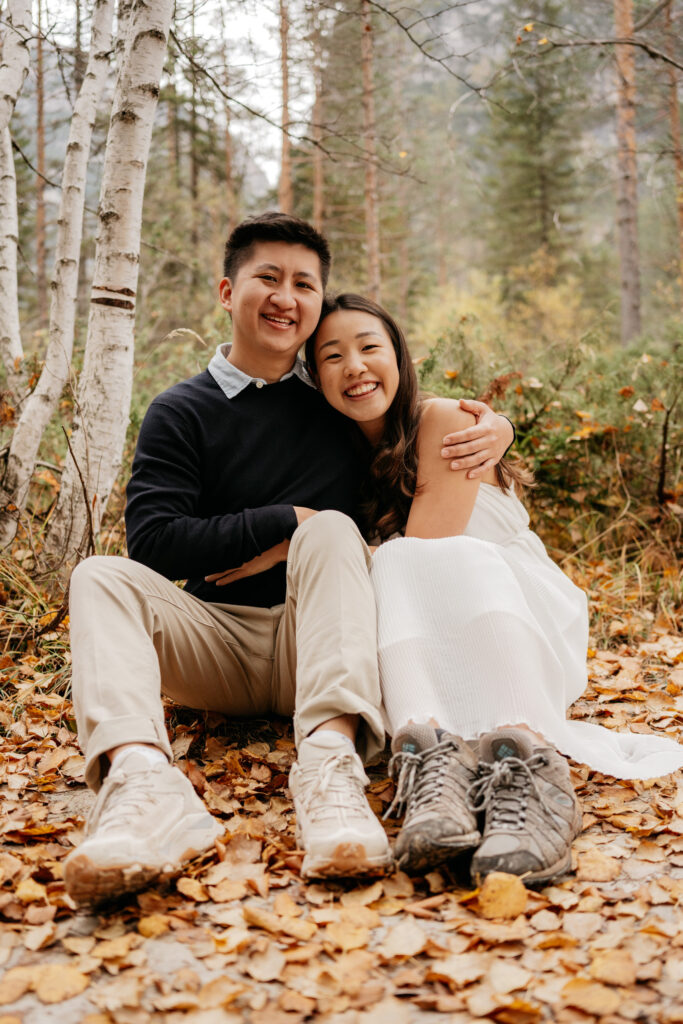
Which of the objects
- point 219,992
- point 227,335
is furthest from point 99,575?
point 227,335

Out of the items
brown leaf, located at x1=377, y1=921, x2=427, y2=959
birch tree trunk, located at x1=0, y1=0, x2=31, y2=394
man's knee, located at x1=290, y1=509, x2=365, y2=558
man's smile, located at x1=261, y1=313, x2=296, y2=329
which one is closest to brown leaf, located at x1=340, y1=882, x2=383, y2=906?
brown leaf, located at x1=377, y1=921, x2=427, y2=959

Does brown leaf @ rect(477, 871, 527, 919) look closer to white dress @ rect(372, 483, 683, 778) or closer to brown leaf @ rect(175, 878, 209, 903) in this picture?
white dress @ rect(372, 483, 683, 778)

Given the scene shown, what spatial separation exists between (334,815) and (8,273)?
3.56m

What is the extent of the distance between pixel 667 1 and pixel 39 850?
445cm

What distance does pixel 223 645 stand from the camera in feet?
7.73

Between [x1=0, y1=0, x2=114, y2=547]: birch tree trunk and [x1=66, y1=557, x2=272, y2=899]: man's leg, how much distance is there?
1.48 m

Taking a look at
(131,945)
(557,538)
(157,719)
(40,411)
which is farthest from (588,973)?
(557,538)

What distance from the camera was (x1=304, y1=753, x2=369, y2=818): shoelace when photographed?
1741mm

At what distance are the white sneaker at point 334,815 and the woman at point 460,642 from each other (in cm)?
8

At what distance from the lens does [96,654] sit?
6.03ft

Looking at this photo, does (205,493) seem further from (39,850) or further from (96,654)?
(39,850)

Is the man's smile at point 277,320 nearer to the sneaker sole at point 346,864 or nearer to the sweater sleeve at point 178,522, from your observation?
the sweater sleeve at point 178,522

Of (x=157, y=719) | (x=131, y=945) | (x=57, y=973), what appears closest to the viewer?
(x=57, y=973)

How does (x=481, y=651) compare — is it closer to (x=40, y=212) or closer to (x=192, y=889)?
(x=192, y=889)
